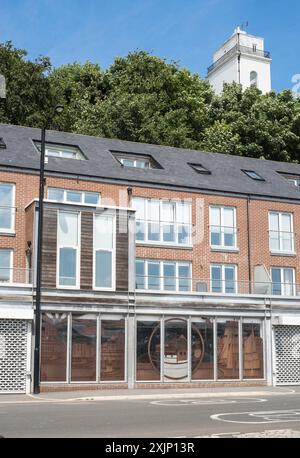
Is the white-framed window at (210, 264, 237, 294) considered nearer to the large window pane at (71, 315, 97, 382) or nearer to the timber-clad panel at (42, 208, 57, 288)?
the large window pane at (71, 315, 97, 382)

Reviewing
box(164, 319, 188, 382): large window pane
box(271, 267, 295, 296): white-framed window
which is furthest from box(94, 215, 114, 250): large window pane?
box(271, 267, 295, 296): white-framed window

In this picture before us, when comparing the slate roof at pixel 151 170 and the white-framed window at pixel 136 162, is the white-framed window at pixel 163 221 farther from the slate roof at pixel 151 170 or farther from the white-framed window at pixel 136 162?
the white-framed window at pixel 136 162

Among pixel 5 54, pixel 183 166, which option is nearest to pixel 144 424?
pixel 183 166

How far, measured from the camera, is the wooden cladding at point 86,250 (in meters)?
26.2

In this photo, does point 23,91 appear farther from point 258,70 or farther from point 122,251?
point 258,70

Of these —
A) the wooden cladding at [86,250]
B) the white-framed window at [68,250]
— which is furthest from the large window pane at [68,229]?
the wooden cladding at [86,250]

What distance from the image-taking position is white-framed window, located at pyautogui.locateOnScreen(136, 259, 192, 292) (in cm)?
3156

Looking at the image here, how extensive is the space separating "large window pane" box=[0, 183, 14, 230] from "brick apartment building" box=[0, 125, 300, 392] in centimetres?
5

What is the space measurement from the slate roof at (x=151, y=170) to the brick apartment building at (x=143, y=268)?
0.11m

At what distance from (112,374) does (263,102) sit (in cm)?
3438

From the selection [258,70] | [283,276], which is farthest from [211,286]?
[258,70]

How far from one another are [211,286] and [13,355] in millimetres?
11947

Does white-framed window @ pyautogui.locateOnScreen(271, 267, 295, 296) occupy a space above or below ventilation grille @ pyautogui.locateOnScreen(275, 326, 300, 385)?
above

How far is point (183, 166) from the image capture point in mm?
37500
